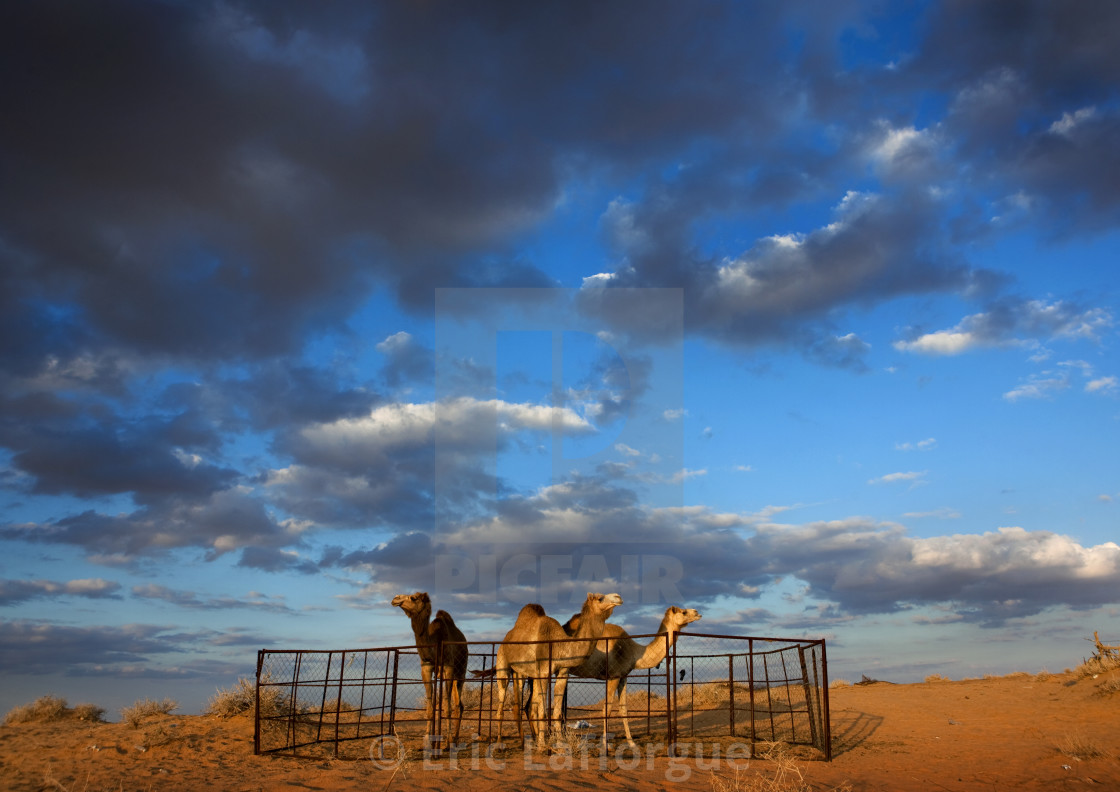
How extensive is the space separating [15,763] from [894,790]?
18822mm

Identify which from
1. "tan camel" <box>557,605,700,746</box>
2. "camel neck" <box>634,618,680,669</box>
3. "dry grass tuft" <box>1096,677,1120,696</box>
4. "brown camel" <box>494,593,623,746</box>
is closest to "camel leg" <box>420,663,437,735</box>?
"brown camel" <box>494,593,623,746</box>

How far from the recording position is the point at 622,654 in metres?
18.9

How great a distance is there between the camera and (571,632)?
61.5ft

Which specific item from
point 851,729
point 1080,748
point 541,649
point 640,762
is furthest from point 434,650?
point 1080,748

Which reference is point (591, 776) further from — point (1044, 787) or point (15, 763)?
point (15, 763)

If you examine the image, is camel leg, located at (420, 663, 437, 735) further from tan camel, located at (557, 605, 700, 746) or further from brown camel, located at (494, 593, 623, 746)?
tan camel, located at (557, 605, 700, 746)

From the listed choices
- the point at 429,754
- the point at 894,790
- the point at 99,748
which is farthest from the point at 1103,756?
the point at 99,748

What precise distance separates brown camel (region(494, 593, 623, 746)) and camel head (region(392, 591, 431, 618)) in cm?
213

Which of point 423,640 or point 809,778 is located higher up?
point 423,640

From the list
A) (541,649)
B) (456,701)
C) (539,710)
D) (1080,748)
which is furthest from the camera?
(456,701)

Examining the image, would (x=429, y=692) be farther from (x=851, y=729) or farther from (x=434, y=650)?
(x=851, y=729)

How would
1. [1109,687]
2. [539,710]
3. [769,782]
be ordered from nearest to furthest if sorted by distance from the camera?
[769,782] < [539,710] < [1109,687]

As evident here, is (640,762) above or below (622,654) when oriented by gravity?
below

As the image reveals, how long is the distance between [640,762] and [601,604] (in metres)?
3.33
